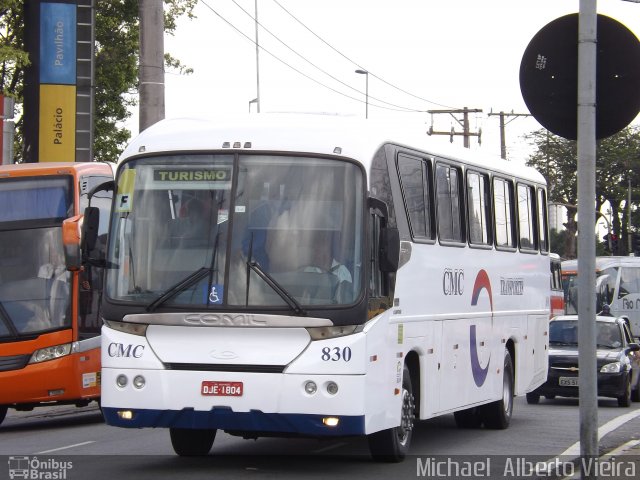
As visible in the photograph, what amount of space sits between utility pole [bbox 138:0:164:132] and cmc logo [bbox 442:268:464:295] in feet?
23.7

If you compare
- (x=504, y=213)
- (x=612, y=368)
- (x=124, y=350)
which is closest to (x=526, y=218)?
(x=504, y=213)

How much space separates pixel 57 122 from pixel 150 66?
47.0 feet

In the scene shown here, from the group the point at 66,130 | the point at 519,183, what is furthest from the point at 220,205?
the point at 66,130

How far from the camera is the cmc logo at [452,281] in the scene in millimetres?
14562

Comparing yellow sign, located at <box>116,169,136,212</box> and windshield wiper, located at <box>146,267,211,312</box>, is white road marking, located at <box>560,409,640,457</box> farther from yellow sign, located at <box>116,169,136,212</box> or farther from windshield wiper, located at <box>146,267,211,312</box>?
yellow sign, located at <box>116,169,136,212</box>

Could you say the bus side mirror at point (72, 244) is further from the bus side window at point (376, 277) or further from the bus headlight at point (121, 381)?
the bus side window at point (376, 277)

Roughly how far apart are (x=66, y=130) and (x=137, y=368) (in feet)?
77.3

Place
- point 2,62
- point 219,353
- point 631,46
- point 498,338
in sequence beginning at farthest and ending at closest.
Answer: point 2,62 → point 498,338 → point 219,353 → point 631,46

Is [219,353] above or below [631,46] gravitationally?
below

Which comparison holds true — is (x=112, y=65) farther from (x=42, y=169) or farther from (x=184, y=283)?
(x=184, y=283)

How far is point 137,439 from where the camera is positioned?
15688mm

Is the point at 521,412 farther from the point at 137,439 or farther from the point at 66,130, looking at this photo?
the point at 66,130

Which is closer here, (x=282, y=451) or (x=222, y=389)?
(x=222, y=389)

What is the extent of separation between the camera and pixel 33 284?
17.9 m
